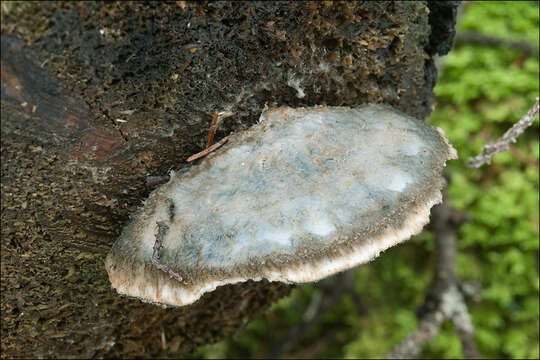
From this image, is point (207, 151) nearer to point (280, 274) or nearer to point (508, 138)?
point (280, 274)

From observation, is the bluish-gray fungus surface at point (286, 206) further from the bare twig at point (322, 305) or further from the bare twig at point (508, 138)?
the bare twig at point (322, 305)

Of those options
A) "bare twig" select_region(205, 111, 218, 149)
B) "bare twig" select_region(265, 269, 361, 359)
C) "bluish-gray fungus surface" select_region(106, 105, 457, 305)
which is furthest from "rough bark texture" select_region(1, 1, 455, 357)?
"bare twig" select_region(265, 269, 361, 359)

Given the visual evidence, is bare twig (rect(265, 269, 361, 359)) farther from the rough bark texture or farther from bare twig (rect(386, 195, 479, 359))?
the rough bark texture

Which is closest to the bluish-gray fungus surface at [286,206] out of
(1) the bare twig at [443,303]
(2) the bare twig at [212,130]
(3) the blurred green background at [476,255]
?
(2) the bare twig at [212,130]

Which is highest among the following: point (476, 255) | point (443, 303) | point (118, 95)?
point (118, 95)

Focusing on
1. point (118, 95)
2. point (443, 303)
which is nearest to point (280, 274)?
point (118, 95)
